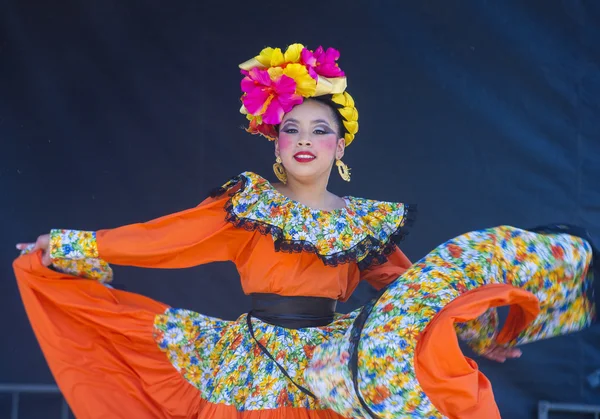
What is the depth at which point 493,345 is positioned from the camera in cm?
261

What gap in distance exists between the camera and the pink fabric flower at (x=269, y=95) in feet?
9.12

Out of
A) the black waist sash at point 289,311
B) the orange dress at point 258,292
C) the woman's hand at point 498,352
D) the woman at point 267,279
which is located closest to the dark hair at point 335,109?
the woman at point 267,279

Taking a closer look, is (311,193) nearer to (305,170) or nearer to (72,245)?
(305,170)

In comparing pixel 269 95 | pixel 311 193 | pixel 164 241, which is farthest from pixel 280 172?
pixel 164 241

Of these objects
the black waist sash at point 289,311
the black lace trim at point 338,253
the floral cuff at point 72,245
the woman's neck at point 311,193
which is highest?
the woman's neck at point 311,193

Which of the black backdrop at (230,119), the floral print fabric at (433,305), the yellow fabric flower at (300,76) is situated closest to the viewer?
the floral print fabric at (433,305)

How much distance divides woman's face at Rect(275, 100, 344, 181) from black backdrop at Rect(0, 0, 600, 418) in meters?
0.90

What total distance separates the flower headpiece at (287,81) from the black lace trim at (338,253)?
0.26m

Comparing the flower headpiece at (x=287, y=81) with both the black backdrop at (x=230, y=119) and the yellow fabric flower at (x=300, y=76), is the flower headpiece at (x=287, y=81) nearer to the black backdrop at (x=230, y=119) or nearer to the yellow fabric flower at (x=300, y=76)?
the yellow fabric flower at (x=300, y=76)

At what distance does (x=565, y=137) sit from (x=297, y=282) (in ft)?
4.69

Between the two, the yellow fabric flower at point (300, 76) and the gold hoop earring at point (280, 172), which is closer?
the yellow fabric flower at point (300, 76)

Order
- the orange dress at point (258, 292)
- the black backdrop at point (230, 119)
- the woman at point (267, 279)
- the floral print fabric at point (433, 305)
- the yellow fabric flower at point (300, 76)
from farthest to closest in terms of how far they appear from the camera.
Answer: the black backdrop at point (230, 119), the yellow fabric flower at point (300, 76), the woman at point (267, 279), the orange dress at point (258, 292), the floral print fabric at point (433, 305)

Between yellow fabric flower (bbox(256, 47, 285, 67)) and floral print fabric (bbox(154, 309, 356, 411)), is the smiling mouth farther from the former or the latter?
floral print fabric (bbox(154, 309, 356, 411))

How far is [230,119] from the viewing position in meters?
3.85
